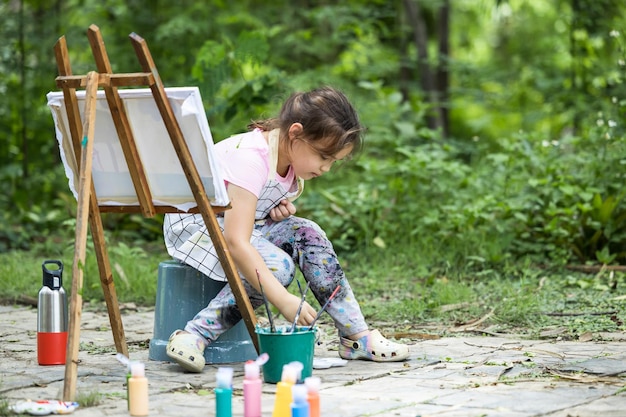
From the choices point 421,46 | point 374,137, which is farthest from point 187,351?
point 421,46

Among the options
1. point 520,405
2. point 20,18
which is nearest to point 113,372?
point 520,405

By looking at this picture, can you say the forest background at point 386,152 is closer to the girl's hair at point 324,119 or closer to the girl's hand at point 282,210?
the girl's hand at point 282,210

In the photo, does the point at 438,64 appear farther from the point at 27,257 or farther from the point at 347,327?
the point at 347,327

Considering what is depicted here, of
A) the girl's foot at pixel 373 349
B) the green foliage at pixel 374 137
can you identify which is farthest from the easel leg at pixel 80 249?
the green foliage at pixel 374 137

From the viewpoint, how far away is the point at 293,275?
3.37 metres

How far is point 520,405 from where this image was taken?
8.34ft

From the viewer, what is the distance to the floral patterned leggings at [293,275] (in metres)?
3.27

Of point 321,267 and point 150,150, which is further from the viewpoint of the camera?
point 321,267

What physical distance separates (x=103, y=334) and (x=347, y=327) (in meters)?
1.22

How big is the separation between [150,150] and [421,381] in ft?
3.91

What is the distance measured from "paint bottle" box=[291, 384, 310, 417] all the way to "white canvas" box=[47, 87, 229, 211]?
97cm

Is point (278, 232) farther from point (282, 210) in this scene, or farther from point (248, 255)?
point (248, 255)

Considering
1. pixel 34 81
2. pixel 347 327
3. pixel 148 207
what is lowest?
pixel 347 327

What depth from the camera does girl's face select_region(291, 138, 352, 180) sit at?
3334 mm
